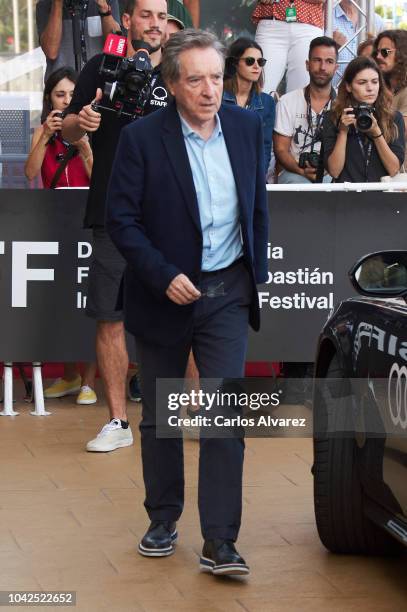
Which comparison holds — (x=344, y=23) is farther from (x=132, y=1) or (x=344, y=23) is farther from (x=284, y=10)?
(x=132, y=1)

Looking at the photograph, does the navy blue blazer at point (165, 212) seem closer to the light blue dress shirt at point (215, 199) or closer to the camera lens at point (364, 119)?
the light blue dress shirt at point (215, 199)

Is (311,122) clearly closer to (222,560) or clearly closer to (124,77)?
(124,77)

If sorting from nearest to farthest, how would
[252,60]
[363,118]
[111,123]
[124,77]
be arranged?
[124,77] → [111,123] → [363,118] → [252,60]

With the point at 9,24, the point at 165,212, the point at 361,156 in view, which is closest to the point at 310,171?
the point at 361,156

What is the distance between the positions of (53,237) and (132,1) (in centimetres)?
204

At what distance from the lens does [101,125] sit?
25.1ft

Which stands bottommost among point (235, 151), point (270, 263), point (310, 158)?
point (270, 263)

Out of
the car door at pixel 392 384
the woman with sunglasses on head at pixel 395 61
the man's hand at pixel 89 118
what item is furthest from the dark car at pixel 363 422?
the woman with sunglasses on head at pixel 395 61

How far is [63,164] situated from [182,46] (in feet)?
11.7

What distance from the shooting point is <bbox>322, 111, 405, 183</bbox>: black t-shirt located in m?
9.73

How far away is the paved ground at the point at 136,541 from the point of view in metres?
5.01

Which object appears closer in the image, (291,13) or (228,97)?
(228,97)

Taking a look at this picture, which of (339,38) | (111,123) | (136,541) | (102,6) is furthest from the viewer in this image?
(339,38)

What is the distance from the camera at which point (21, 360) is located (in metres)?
8.99
